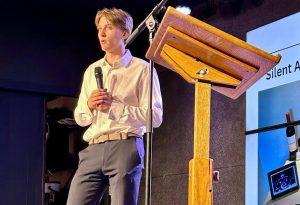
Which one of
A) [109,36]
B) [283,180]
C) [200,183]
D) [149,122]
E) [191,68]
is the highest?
[109,36]

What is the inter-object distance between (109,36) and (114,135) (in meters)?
0.45

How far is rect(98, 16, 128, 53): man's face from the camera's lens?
2.39m

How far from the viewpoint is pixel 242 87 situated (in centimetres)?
151

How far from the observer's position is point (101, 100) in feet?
6.98

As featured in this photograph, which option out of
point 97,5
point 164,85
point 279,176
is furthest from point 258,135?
point 97,5

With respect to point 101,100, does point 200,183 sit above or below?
below

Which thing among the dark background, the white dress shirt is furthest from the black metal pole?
the white dress shirt

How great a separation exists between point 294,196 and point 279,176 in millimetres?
172

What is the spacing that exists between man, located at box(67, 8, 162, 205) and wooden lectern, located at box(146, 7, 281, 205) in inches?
28.9

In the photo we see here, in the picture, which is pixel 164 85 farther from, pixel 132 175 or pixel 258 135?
pixel 132 175

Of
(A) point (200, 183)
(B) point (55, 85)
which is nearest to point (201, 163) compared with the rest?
(A) point (200, 183)

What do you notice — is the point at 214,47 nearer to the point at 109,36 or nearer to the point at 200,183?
the point at 200,183

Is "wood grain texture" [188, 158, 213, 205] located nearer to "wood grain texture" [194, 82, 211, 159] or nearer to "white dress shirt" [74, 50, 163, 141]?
"wood grain texture" [194, 82, 211, 159]

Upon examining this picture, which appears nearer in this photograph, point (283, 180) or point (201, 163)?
point (201, 163)
